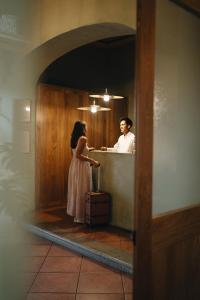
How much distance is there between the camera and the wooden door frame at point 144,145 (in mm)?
1562

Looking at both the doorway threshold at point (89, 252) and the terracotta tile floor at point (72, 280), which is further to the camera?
the doorway threshold at point (89, 252)

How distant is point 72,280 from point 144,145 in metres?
1.86

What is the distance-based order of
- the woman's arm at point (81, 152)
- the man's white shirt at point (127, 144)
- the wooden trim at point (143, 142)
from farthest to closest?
the man's white shirt at point (127, 144) < the woman's arm at point (81, 152) < the wooden trim at point (143, 142)

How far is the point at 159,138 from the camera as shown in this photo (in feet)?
5.88

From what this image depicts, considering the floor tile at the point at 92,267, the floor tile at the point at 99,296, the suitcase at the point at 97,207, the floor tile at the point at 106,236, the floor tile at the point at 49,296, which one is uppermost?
the suitcase at the point at 97,207

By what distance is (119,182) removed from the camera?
4305 millimetres

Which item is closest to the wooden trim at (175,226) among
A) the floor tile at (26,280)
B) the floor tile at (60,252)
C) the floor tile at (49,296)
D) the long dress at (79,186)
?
the floor tile at (26,280)

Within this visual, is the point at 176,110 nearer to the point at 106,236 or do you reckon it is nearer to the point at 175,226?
the point at 175,226

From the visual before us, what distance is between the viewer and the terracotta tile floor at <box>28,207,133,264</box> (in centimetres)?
344

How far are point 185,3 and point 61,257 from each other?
2749mm

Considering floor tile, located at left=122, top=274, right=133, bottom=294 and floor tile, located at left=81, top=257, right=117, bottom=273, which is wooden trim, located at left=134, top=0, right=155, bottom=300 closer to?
floor tile, located at left=122, top=274, right=133, bottom=294

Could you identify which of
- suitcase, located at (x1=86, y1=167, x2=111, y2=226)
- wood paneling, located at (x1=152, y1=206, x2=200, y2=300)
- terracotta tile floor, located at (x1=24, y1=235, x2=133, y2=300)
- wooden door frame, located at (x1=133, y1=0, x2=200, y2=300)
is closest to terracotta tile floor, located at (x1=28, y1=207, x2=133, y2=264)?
suitcase, located at (x1=86, y1=167, x2=111, y2=226)

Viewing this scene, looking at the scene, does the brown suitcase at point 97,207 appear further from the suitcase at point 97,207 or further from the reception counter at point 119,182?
the reception counter at point 119,182

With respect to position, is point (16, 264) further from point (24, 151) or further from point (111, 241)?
point (111, 241)
